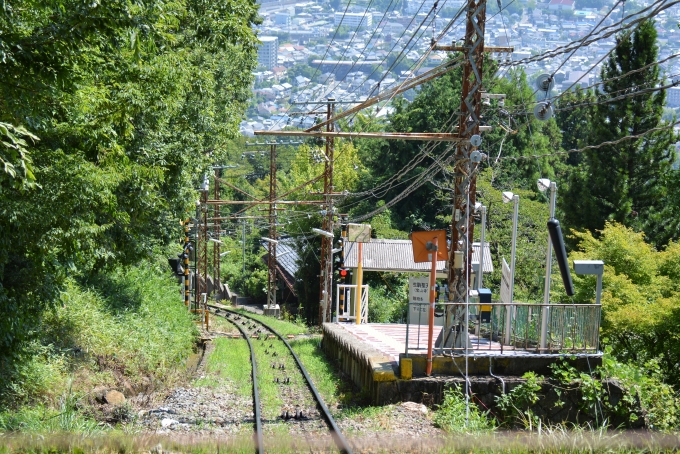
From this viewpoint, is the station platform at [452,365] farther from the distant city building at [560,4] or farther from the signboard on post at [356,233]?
the distant city building at [560,4]

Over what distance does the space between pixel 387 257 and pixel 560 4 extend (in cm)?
14017

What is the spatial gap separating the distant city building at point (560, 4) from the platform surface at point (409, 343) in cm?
15127

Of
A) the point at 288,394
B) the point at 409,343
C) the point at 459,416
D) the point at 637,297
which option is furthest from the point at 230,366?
the point at 637,297

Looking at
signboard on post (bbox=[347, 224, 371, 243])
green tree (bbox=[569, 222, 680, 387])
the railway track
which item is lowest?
the railway track

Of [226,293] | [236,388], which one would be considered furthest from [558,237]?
[226,293]

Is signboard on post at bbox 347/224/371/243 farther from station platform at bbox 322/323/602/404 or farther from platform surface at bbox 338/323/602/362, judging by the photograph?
station platform at bbox 322/323/602/404

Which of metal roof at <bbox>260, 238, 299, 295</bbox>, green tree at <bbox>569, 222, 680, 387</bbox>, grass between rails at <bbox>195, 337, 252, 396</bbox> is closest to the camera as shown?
grass between rails at <bbox>195, 337, 252, 396</bbox>

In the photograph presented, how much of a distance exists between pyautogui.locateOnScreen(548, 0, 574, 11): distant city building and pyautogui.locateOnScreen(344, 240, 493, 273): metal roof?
136 meters

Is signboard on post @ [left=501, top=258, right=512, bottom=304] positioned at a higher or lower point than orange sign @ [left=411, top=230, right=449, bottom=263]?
lower

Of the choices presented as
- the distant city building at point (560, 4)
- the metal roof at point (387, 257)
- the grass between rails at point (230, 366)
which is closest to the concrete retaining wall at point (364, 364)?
the grass between rails at point (230, 366)

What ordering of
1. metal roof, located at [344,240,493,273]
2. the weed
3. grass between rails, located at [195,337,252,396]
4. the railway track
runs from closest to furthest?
the railway track < the weed < grass between rails, located at [195,337,252,396] < metal roof, located at [344,240,493,273]

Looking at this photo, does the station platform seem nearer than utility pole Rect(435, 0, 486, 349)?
Yes

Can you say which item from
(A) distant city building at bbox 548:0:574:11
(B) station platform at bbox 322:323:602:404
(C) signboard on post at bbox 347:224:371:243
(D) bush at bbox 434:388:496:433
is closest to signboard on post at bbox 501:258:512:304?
(B) station platform at bbox 322:323:602:404

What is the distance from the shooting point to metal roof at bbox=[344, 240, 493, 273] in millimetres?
34719
